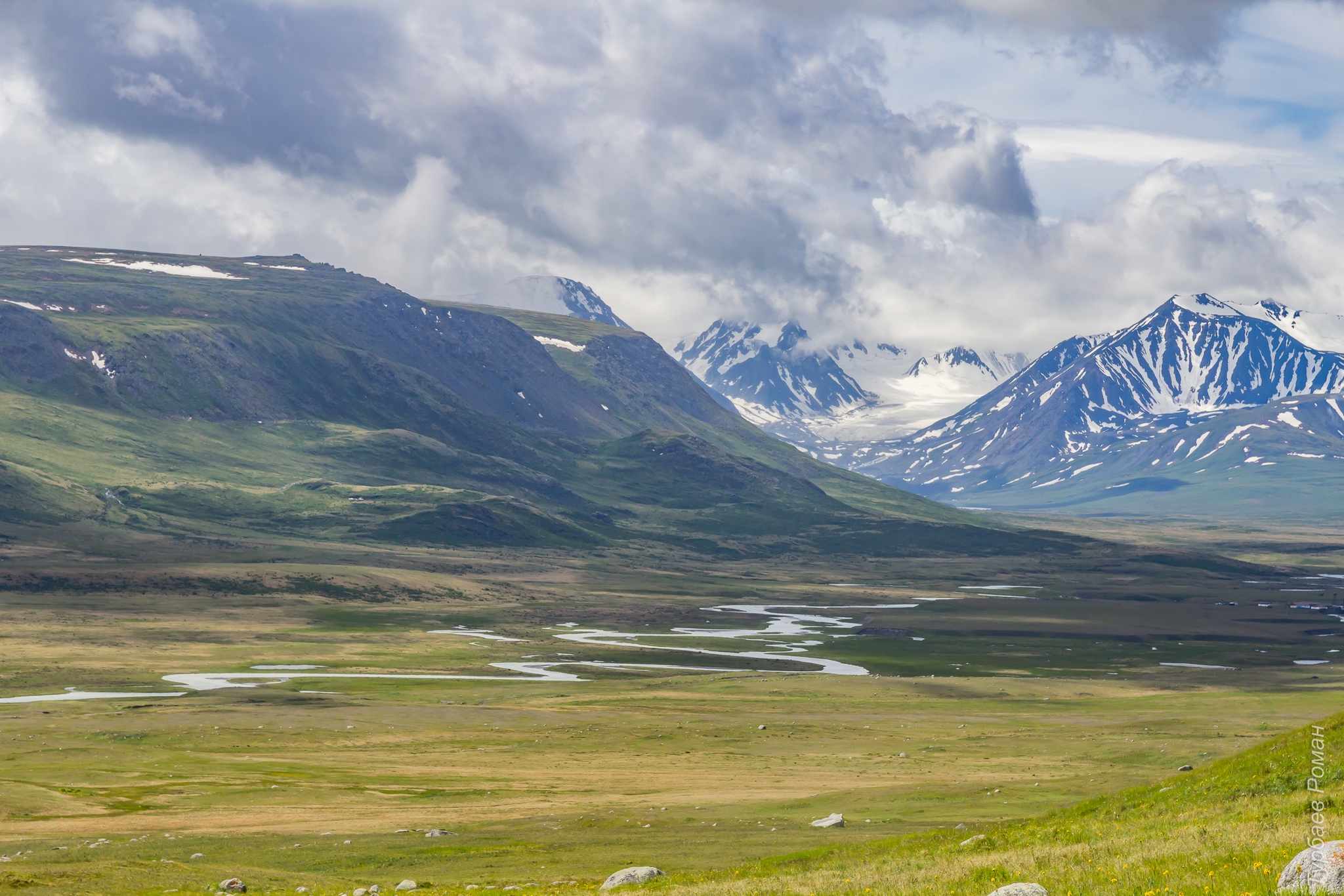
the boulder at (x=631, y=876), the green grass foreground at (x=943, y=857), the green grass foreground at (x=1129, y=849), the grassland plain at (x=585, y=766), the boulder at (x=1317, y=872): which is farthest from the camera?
the grassland plain at (x=585, y=766)

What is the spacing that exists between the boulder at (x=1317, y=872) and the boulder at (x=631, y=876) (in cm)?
2035

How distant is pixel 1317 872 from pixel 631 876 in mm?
22006

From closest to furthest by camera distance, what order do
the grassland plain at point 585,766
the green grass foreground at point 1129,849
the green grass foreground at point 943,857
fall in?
the green grass foreground at point 1129,849, the green grass foreground at point 943,857, the grassland plain at point 585,766

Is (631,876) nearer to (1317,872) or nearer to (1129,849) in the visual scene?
(1129,849)

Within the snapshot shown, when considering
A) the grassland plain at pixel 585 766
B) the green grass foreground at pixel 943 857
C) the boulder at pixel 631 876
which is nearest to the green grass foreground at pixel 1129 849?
the green grass foreground at pixel 943 857

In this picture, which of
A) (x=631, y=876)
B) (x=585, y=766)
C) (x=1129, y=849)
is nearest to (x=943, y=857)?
(x=1129, y=849)

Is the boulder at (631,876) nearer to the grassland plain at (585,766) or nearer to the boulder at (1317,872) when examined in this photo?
the grassland plain at (585,766)

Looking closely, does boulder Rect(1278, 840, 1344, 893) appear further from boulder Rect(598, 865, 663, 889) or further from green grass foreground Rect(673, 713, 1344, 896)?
boulder Rect(598, 865, 663, 889)

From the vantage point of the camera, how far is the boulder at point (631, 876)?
3681cm

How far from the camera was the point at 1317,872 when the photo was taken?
2052cm

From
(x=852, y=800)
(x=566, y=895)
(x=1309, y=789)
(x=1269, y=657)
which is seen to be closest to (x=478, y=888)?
(x=566, y=895)

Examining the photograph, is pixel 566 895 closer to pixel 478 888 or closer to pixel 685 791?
pixel 478 888

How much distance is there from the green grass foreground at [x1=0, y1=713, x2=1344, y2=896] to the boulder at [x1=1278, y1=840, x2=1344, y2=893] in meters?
0.45

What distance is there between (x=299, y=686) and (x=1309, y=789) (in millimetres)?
126811
